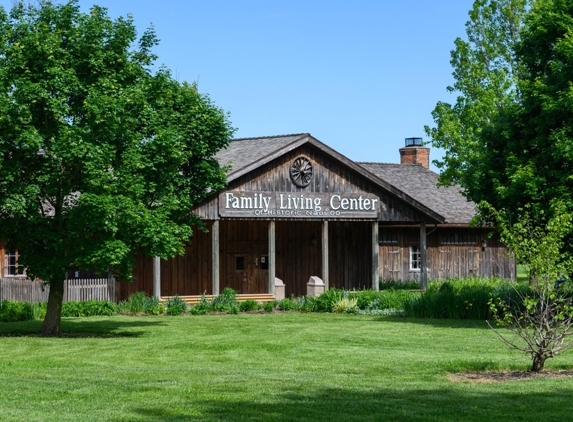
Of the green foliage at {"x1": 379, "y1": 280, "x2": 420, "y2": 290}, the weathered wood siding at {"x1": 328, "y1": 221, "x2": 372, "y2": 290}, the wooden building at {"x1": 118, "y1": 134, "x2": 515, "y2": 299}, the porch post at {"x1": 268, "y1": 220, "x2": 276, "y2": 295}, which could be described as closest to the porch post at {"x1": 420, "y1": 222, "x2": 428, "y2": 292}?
the wooden building at {"x1": 118, "y1": 134, "x2": 515, "y2": 299}

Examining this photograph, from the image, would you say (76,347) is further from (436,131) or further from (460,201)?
(460,201)

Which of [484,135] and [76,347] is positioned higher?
[484,135]

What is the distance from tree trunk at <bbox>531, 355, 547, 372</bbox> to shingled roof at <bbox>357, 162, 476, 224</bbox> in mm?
28543

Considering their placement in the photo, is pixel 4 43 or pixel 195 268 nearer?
pixel 4 43

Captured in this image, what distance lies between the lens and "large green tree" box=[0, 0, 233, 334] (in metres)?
23.1

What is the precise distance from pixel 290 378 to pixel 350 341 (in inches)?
286

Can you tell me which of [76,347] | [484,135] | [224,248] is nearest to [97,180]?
[76,347]

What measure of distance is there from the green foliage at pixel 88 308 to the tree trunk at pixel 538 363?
18324 mm

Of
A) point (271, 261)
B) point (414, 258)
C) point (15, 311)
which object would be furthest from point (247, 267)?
point (15, 311)

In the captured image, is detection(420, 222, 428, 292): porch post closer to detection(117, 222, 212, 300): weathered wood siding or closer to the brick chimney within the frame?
detection(117, 222, 212, 300): weathered wood siding

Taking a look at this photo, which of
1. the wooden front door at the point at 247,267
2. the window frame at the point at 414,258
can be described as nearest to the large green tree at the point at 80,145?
the wooden front door at the point at 247,267

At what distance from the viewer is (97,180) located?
23.0 metres

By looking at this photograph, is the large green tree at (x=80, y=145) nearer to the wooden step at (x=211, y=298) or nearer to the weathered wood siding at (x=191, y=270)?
the wooden step at (x=211, y=298)

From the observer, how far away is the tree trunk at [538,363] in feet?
55.6
